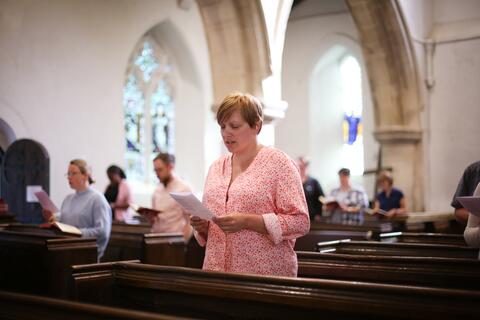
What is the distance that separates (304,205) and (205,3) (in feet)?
16.7

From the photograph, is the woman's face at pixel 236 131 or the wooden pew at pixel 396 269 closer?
the woman's face at pixel 236 131

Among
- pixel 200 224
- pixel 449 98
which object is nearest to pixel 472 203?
pixel 200 224

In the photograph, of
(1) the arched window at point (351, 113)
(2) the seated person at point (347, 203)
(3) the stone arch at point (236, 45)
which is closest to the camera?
(3) the stone arch at point (236, 45)

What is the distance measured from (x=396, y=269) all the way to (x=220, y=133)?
2174 mm

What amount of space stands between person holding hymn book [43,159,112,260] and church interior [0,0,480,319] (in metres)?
0.07


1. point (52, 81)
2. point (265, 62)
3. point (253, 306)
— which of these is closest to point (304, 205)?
point (253, 306)

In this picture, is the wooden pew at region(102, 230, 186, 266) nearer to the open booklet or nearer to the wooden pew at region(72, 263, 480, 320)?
the open booklet

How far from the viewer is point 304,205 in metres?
2.95

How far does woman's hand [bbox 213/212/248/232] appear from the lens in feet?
9.14

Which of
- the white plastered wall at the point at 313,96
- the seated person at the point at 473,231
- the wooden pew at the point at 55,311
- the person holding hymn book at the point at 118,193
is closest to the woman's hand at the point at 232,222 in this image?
the wooden pew at the point at 55,311

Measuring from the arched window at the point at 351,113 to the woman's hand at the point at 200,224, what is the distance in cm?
1159

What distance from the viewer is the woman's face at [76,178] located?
5328 mm

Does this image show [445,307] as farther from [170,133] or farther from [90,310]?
[170,133]

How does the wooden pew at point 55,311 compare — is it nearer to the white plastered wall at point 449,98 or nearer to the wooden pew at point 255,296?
the wooden pew at point 255,296
